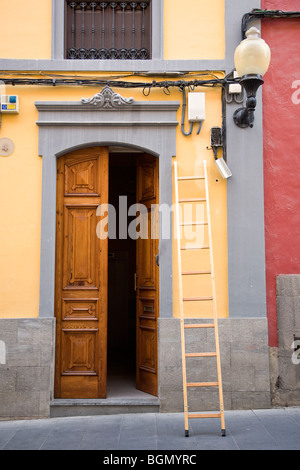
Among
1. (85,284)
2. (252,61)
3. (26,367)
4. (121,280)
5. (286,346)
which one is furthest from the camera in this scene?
(121,280)

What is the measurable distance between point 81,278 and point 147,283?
2.72ft

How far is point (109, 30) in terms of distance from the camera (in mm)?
5949

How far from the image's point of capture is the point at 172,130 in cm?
566

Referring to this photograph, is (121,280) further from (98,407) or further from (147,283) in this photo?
(98,407)

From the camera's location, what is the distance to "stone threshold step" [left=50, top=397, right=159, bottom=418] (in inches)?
211

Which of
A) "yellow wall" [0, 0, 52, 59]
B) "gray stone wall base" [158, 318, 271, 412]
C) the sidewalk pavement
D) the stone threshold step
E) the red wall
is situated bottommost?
the sidewalk pavement

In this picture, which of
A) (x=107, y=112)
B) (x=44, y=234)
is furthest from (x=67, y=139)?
(x=44, y=234)

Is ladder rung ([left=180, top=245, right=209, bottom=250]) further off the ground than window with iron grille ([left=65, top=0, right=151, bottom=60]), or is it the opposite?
window with iron grille ([left=65, top=0, right=151, bottom=60])

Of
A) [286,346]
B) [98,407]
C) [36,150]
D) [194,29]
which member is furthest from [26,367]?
[194,29]

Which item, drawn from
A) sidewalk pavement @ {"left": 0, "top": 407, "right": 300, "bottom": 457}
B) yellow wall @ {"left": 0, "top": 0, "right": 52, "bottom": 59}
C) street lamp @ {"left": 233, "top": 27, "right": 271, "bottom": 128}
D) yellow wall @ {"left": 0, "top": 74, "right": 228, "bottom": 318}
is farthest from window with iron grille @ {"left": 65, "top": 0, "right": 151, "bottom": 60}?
sidewalk pavement @ {"left": 0, "top": 407, "right": 300, "bottom": 457}

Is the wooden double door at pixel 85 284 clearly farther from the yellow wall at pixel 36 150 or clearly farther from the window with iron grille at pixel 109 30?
the window with iron grille at pixel 109 30

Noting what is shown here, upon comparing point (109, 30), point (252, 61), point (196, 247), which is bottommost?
point (196, 247)

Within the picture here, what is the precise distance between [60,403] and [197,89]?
13.1ft

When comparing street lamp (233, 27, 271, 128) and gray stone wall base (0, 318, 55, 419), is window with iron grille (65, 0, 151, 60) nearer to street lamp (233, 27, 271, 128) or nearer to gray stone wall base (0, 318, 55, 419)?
street lamp (233, 27, 271, 128)
